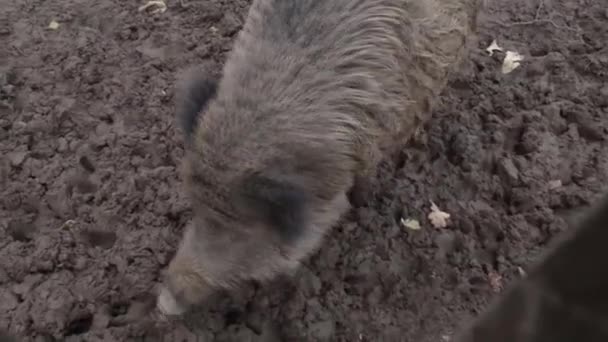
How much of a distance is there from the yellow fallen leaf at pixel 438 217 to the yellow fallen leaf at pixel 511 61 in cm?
101

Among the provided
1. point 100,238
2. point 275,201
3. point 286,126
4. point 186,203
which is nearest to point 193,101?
point 286,126

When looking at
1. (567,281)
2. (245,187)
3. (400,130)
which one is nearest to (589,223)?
(567,281)

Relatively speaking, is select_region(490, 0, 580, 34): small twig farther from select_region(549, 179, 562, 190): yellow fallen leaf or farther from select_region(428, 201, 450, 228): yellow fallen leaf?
select_region(428, 201, 450, 228): yellow fallen leaf

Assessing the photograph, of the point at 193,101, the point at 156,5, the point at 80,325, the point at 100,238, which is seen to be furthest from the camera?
the point at 156,5

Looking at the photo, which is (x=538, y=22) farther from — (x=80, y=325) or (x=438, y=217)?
(x=80, y=325)

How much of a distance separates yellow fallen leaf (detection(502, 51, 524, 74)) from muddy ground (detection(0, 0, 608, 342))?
0.04 metres

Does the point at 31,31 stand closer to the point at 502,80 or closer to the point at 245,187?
the point at 245,187

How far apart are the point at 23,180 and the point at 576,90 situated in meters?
2.84

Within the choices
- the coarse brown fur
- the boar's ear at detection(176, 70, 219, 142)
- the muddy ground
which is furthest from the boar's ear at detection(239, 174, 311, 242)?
the muddy ground

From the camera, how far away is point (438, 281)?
2.88 meters

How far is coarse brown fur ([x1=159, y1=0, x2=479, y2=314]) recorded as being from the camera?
7.59 feet

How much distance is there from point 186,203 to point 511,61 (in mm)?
1955

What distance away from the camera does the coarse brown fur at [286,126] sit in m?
2.31

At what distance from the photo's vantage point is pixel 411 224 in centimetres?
307
